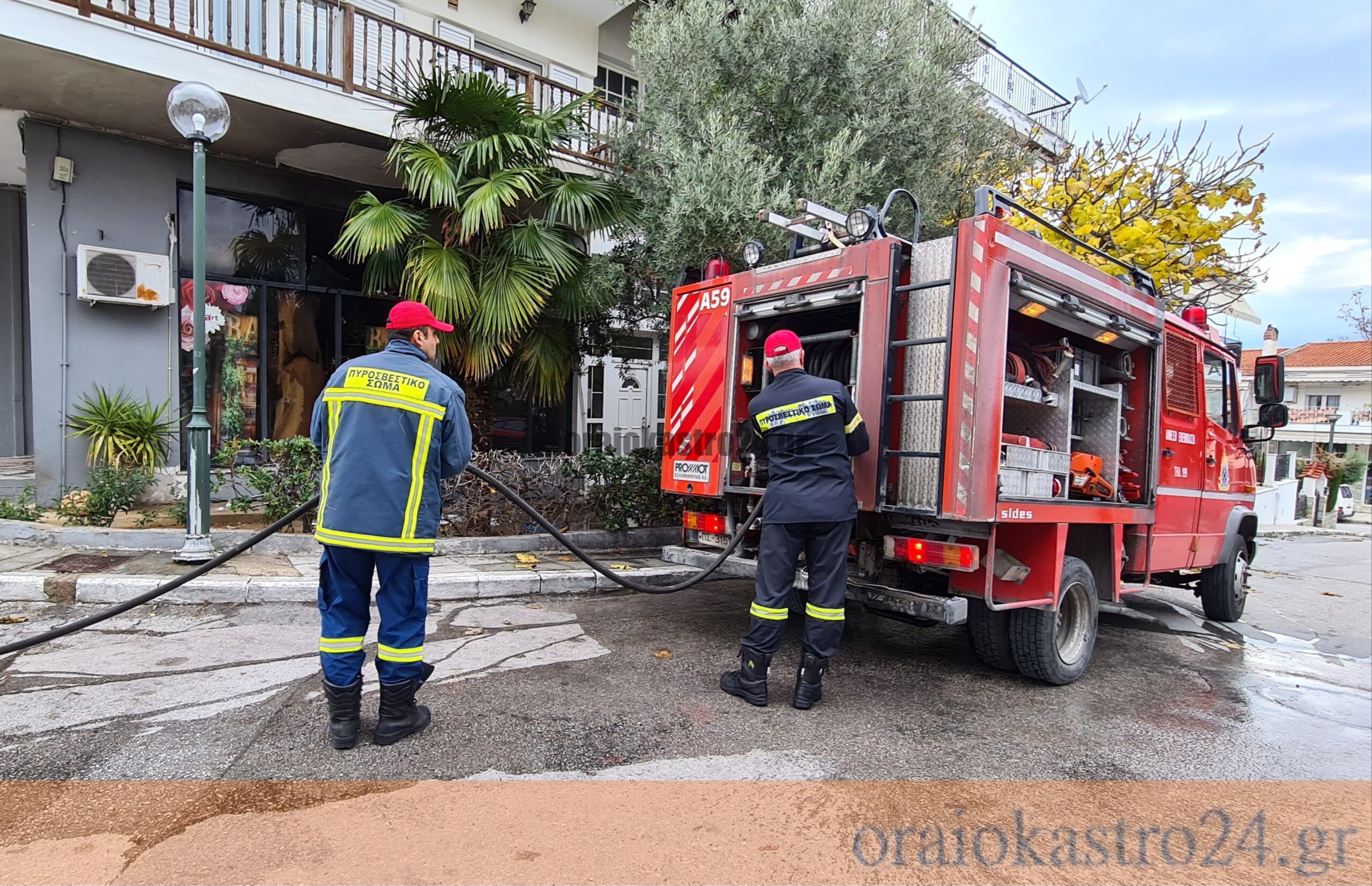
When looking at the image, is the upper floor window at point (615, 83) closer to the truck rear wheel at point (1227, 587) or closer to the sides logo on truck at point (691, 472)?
the sides logo on truck at point (691, 472)

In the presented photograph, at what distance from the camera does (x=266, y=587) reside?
5.54 metres

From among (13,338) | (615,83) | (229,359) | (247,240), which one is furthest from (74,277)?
(615,83)

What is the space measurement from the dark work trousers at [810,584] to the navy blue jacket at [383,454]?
1.71m

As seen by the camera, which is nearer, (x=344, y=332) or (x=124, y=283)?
(x=124, y=283)

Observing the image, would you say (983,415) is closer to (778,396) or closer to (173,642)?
(778,396)

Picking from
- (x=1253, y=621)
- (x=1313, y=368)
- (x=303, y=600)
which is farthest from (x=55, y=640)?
(x=1313, y=368)

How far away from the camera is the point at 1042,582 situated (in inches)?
168

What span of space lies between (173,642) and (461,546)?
278 centimetres

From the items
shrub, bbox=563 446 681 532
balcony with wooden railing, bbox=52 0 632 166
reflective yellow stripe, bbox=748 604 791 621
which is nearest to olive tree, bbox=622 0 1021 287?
balcony with wooden railing, bbox=52 0 632 166

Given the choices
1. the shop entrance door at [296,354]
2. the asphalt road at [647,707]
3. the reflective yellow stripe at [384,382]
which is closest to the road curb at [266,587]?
the asphalt road at [647,707]

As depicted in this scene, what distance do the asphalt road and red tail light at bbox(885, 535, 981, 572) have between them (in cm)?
77

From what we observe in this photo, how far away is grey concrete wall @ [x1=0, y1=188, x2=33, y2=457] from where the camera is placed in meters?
9.69

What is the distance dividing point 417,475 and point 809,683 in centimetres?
220

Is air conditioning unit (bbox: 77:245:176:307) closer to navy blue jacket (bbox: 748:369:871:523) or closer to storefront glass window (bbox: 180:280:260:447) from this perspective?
storefront glass window (bbox: 180:280:260:447)
